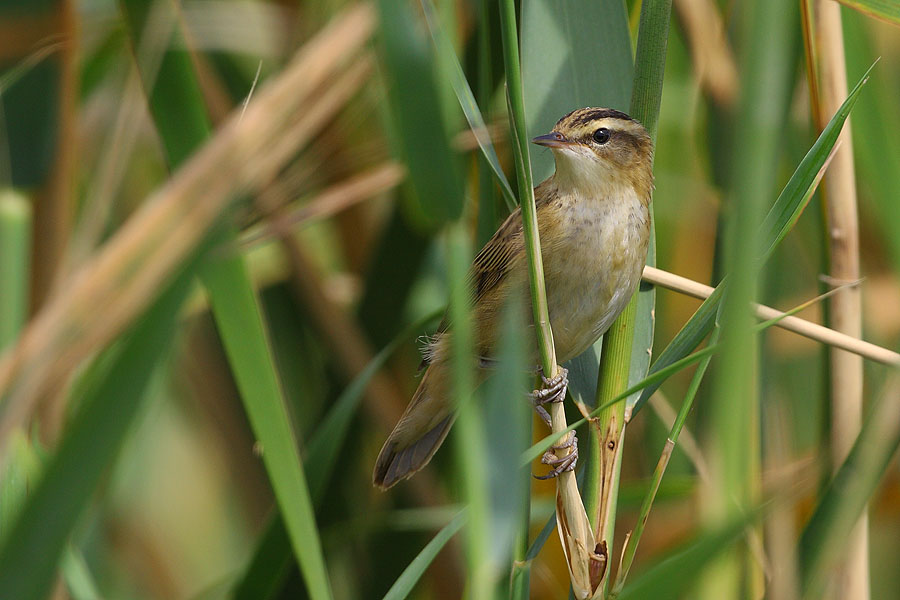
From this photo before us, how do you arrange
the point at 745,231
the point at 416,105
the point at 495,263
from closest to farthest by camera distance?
the point at 745,231 < the point at 416,105 < the point at 495,263

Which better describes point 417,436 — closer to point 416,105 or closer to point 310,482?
point 310,482

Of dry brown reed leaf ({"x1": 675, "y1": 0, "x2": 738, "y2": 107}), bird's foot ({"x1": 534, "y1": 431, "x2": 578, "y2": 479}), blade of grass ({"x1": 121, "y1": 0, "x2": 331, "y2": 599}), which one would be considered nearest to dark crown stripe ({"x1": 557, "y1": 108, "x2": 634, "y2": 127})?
dry brown reed leaf ({"x1": 675, "y1": 0, "x2": 738, "y2": 107})

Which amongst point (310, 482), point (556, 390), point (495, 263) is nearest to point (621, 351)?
point (556, 390)

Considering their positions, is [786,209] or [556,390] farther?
[556,390]

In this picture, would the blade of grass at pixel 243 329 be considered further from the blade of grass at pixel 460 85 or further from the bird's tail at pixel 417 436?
the bird's tail at pixel 417 436

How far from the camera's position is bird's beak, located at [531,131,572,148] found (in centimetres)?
162

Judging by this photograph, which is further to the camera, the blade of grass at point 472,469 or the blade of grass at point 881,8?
the blade of grass at point 881,8

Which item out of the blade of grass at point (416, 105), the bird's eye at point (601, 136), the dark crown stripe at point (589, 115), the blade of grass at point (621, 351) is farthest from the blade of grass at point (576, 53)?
the blade of grass at point (416, 105)

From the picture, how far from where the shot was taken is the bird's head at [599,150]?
1646 millimetres

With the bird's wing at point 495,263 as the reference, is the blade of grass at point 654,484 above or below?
below

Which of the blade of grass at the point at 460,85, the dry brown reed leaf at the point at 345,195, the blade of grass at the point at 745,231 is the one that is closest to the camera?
the blade of grass at the point at 745,231

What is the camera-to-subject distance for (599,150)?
75.3 inches

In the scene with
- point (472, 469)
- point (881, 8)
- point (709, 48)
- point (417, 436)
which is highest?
point (709, 48)

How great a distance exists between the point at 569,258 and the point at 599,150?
0.76 feet
